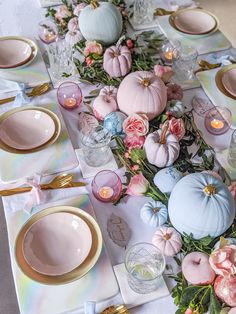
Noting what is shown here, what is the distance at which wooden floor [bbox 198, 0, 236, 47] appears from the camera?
301cm

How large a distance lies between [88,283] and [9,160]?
0.43m

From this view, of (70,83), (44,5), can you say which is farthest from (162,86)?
(44,5)

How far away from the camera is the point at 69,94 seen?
4.57ft

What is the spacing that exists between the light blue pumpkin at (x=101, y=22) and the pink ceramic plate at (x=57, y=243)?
702 millimetres

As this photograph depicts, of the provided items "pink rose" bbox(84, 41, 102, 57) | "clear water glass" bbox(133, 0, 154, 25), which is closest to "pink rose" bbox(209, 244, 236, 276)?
"pink rose" bbox(84, 41, 102, 57)

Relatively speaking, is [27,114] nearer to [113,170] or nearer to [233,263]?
[113,170]

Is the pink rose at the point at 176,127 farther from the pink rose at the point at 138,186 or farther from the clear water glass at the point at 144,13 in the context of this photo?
the clear water glass at the point at 144,13

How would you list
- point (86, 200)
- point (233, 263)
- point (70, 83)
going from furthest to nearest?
point (70, 83) < point (86, 200) < point (233, 263)

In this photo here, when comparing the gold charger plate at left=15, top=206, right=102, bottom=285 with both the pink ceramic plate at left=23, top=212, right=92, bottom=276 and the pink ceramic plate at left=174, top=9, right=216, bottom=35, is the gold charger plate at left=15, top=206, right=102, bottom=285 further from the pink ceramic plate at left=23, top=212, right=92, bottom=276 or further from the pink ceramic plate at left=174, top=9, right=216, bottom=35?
the pink ceramic plate at left=174, top=9, right=216, bottom=35

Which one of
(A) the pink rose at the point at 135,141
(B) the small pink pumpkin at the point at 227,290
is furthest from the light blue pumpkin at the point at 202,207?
(A) the pink rose at the point at 135,141

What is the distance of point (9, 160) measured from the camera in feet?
3.99

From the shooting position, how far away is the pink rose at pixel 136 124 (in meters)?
1.20

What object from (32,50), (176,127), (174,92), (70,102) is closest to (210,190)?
(176,127)

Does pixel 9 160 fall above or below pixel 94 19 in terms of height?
below
